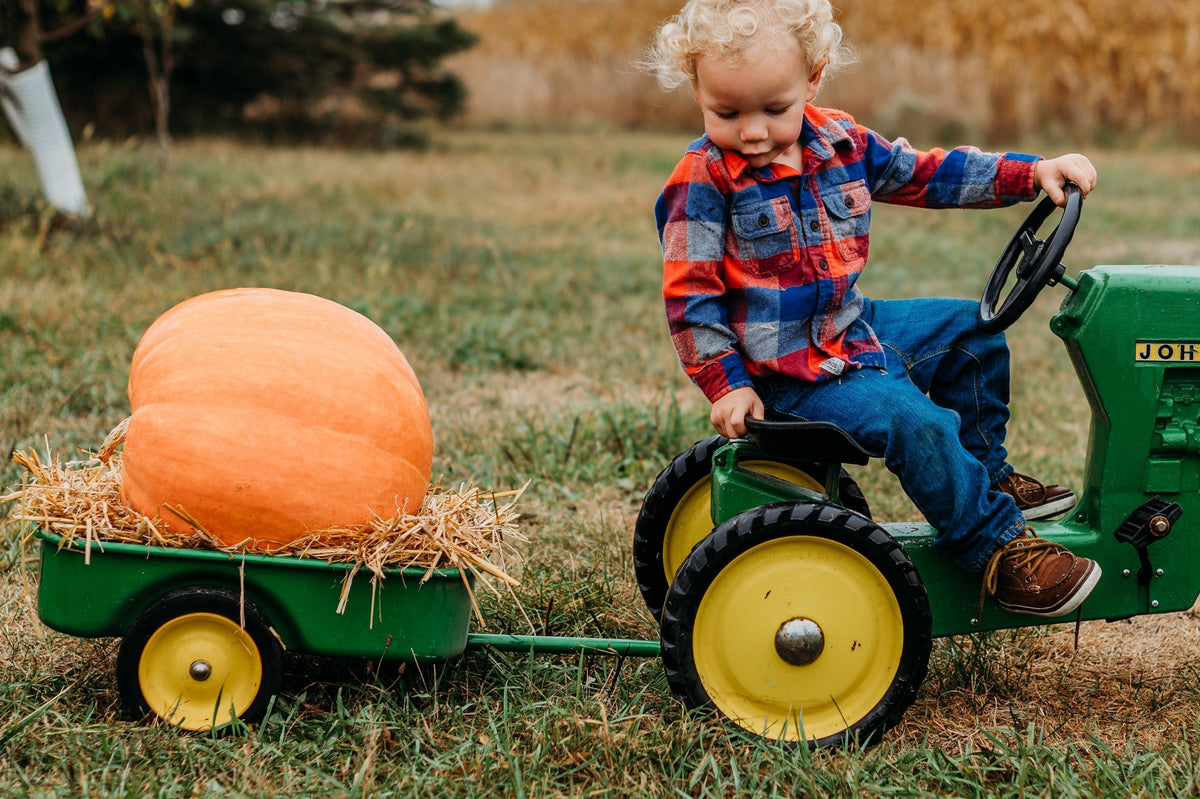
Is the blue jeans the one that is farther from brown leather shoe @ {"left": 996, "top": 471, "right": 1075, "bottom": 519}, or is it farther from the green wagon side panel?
the green wagon side panel

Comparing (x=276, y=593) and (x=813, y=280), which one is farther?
(x=813, y=280)

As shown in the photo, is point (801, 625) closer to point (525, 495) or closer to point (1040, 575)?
point (1040, 575)

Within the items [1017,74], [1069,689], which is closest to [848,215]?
[1069,689]

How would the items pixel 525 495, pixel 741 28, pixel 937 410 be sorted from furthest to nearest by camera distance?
pixel 525 495 < pixel 937 410 < pixel 741 28

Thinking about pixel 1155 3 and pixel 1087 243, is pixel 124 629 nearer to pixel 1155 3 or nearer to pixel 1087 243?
pixel 1087 243

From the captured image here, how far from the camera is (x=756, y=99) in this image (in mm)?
2568

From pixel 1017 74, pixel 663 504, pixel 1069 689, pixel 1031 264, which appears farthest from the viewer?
pixel 1017 74

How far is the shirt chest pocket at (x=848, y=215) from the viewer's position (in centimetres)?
275

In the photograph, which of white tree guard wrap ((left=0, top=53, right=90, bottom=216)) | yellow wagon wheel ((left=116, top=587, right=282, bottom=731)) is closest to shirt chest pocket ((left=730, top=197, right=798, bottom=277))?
yellow wagon wheel ((left=116, top=587, right=282, bottom=731))

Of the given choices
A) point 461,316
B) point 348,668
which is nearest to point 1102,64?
point 461,316

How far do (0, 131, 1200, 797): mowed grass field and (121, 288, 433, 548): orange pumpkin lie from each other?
407mm

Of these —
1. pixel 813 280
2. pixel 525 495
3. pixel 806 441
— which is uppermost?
pixel 813 280

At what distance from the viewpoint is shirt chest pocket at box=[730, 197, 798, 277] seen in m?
2.69

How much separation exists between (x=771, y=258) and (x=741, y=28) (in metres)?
0.52
